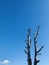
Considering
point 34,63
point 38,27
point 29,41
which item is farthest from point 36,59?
point 38,27

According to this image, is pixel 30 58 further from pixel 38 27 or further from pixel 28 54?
pixel 38 27

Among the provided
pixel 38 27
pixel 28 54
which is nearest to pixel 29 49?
pixel 28 54

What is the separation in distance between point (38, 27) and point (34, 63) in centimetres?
522

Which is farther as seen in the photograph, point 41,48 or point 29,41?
point 29,41

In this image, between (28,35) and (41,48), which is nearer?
(41,48)

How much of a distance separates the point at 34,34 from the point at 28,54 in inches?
116

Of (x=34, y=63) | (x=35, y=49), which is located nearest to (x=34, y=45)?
(x=35, y=49)

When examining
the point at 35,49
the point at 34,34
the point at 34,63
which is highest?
the point at 34,34

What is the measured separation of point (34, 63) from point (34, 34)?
13.5 feet

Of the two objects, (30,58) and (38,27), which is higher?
(38,27)

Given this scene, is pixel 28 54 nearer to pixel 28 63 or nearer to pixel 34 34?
pixel 28 63

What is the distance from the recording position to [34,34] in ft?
91.7

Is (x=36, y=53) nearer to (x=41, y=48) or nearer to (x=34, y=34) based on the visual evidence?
(x=41, y=48)

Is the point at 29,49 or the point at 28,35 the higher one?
the point at 28,35
